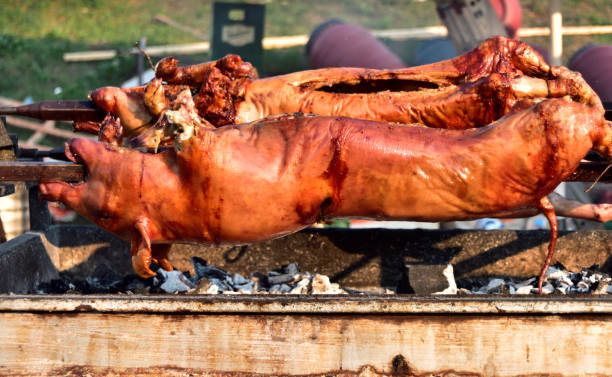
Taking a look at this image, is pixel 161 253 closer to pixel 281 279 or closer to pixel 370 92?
pixel 281 279

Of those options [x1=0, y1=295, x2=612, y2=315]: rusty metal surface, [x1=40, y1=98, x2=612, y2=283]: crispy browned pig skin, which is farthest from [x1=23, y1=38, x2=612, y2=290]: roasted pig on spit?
[x1=0, y1=295, x2=612, y2=315]: rusty metal surface

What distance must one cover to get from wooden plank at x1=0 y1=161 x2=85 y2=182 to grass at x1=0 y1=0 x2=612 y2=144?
10703 mm

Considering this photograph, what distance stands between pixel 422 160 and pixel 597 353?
1.19 meters

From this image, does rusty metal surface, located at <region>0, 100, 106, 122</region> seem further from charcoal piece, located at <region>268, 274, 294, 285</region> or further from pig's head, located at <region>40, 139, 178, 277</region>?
charcoal piece, located at <region>268, 274, 294, 285</region>

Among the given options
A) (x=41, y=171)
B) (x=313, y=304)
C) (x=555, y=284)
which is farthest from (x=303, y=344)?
(x=555, y=284)

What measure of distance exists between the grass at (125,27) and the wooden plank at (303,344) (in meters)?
11.2

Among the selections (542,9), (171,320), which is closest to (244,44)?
(542,9)

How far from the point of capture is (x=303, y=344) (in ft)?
9.96

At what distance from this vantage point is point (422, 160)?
10.2 ft

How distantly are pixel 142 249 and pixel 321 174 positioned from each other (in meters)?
0.96

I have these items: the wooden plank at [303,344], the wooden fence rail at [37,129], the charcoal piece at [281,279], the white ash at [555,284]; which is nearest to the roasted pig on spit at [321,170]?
the wooden plank at [303,344]

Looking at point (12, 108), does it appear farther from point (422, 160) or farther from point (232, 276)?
point (422, 160)

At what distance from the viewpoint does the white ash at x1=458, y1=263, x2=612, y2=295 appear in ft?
13.9

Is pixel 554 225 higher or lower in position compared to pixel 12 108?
lower
